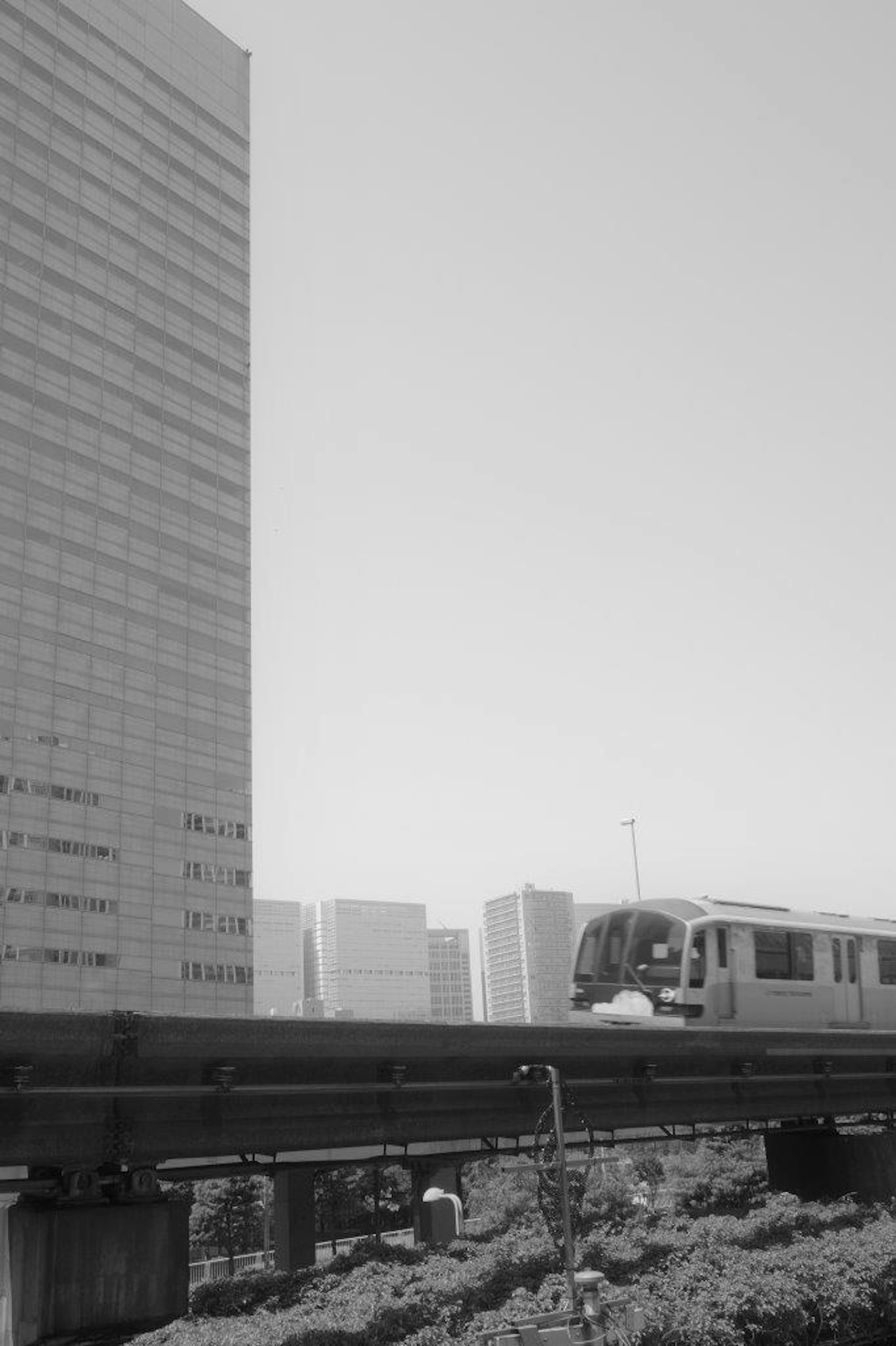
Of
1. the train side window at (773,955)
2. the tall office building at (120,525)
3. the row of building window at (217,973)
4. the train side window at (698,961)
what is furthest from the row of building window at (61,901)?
the train side window at (698,961)

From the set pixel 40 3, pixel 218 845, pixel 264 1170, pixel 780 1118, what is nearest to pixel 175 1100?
pixel 264 1170

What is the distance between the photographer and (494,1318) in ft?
65.5

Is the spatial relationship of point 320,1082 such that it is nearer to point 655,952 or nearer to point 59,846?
point 655,952

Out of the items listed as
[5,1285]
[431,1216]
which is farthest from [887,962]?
[5,1285]

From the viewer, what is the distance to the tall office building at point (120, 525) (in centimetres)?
11375

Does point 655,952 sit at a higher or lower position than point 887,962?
higher

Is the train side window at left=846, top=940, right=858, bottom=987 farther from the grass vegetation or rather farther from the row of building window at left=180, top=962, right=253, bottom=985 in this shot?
the row of building window at left=180, top=962, right=253, bottom=985

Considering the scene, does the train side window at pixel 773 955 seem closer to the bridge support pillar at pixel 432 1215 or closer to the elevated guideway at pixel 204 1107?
the elevated guideway at pixel 204 1107

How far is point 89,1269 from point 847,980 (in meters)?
21.4

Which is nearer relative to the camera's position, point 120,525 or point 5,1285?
point 5,1285

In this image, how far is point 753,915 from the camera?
31094 millimetres

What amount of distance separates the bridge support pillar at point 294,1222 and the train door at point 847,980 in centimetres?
1720

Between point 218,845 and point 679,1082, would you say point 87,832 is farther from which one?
point 679,1082

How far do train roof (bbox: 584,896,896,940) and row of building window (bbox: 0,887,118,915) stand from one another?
292ft
